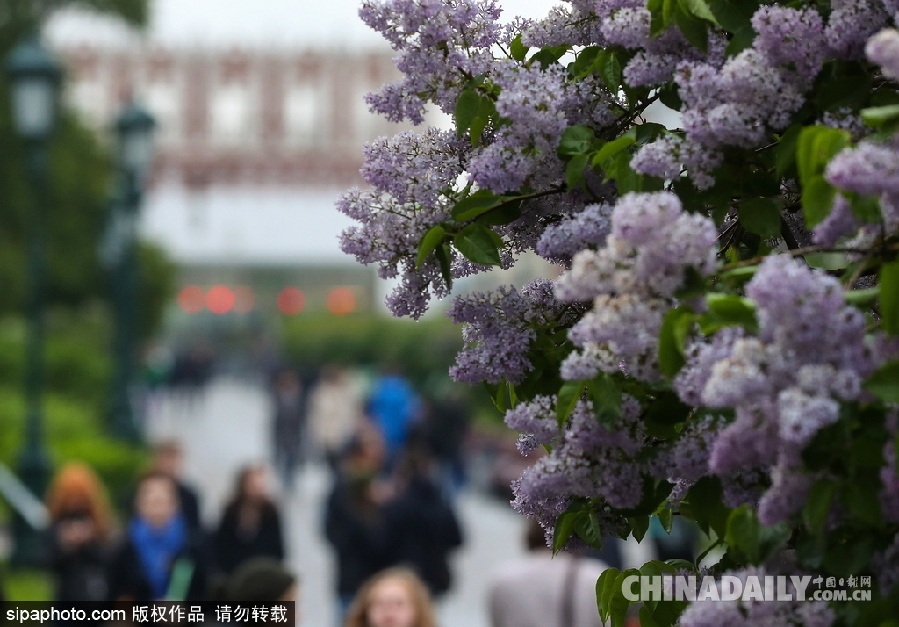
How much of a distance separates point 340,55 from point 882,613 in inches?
2500

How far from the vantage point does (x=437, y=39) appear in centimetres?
239

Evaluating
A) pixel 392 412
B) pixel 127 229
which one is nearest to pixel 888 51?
pixel 392 412

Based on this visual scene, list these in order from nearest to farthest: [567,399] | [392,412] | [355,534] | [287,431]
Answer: [567,399], [355,534], [392,412], [287,431]

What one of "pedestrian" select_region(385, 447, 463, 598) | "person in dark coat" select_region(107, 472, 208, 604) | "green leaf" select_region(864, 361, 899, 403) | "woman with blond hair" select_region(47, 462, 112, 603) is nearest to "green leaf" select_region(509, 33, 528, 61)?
"green leaf" select_region(864, 361, 899, 403)

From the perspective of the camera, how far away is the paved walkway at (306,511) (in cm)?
1445

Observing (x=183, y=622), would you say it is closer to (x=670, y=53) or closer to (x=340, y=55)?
(x=670, y=53)

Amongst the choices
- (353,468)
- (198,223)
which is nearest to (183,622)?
(353,468)

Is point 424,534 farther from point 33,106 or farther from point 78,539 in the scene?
point 33,106

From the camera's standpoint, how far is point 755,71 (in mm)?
2117

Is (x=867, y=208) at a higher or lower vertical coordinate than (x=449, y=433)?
lower

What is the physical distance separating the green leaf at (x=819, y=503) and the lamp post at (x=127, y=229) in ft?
63.2

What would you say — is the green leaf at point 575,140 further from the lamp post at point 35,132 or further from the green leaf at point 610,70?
the lamp post at point 35,132

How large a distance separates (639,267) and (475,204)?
497 mm

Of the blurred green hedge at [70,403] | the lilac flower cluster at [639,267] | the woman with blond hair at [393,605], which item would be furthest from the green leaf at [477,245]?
the blurred green hedge at [70,403]
